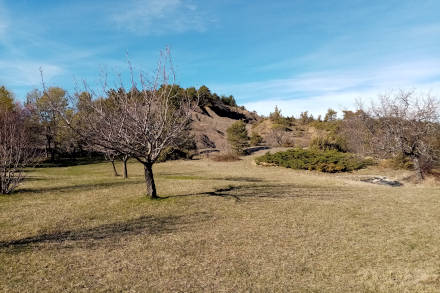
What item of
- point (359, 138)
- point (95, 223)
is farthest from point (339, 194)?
point (359, 138)

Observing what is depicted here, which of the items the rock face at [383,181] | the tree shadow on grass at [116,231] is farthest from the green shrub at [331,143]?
the tree shadow on grass at [116,231]

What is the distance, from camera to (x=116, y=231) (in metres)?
8.90

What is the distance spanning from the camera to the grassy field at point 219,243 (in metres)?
5.78

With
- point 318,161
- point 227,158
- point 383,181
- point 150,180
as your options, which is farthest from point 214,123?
point 150,180

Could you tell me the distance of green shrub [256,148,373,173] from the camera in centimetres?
2581

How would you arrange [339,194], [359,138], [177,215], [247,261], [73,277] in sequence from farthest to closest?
[359,138] → [339,194] → [177,215] → [247,261] → [73,277]

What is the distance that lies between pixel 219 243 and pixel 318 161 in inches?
833

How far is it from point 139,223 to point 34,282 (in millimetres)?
4160

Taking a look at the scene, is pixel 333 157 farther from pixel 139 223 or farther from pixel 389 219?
pixel 139 223

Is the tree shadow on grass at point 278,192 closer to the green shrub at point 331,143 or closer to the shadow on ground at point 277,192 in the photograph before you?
the shadow on ground at point 277,192

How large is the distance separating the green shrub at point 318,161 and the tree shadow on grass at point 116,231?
60.8 feet

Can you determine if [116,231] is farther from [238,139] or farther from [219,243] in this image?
[238,139]

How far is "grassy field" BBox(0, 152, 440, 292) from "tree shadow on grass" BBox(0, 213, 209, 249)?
0.03 m

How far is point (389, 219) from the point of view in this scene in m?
10.3
